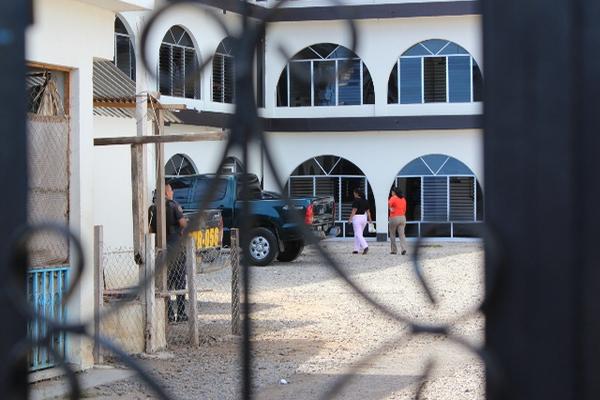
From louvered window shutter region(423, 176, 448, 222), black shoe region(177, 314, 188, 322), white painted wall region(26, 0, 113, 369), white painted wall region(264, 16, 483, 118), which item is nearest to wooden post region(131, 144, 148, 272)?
white painted wall region(26, 0, 113, 369)

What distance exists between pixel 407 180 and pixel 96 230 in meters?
16.8

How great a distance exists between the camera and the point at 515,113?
4.50 feet

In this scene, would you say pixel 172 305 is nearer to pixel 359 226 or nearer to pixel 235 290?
pixel 235 290

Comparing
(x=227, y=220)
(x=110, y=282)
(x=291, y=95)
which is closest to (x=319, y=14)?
(x=291, y=95)

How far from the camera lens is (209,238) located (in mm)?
13172

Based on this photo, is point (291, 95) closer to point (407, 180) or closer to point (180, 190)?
point (407, 180)

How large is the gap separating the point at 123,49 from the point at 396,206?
6.66 metres

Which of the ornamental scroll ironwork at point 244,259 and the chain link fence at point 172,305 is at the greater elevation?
the ornamental scroll ironwork at point 244,259

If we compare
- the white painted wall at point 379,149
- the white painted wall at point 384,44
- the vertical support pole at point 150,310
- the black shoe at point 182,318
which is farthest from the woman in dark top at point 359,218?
the vertical support pole at point 150,310

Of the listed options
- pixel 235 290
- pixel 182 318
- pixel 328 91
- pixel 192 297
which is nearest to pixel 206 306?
pixel 182 318

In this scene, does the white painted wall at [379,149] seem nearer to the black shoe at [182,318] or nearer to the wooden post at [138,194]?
the black shoe at [182,318]

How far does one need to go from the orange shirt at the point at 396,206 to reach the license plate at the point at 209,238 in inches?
323

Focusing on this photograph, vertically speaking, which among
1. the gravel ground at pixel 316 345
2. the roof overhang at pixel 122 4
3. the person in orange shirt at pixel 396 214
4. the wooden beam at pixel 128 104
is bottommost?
the gravel ground at pixel 316 345

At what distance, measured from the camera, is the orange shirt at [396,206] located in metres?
21.4
